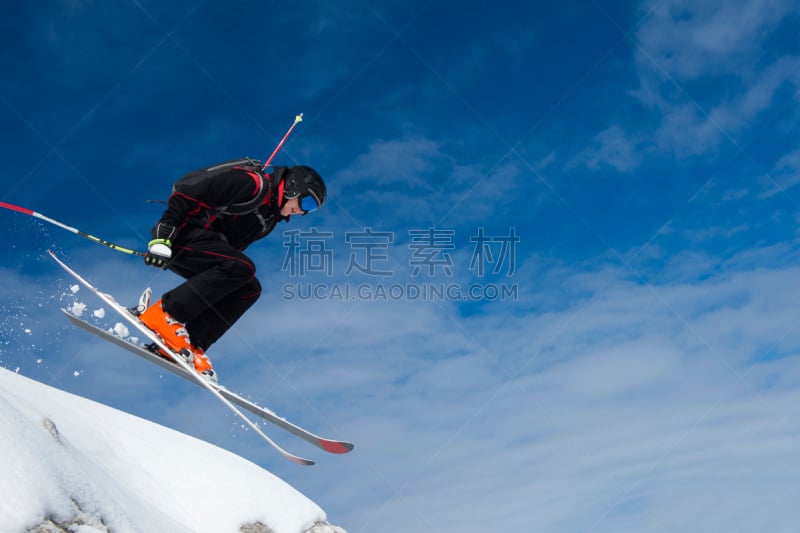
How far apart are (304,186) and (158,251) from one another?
1.87m

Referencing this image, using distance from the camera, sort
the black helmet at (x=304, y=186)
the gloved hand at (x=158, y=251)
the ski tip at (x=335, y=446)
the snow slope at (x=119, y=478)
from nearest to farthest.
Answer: the snow slope at (x=119, y=478) → the gloved hand at (x=158, y=251) → the black helmet at (x=304, y=186) → the ski tip at (x=335, y=446)

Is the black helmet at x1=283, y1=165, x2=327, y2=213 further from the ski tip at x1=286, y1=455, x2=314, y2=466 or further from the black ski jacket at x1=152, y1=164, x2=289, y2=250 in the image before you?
the ski tip at x1=286, y1=455, x2=314, y2=466

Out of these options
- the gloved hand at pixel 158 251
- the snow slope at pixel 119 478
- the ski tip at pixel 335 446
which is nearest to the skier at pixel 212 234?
the gloved hand at pixel 158 251

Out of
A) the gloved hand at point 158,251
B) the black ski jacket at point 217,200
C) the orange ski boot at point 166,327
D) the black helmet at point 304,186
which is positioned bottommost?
the orange ski boot at point 166,327

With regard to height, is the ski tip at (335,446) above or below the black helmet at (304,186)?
below

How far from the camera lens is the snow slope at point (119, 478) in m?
4.74

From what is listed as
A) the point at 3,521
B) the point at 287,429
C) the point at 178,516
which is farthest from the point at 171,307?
the point at 178,516

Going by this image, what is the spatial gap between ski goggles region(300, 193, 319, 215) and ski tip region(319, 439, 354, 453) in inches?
126

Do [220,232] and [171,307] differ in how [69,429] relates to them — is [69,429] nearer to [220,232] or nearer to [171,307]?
[171,307]

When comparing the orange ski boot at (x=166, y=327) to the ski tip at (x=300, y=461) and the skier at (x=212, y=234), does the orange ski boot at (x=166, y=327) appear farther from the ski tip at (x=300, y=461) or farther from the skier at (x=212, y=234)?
the ski tip at (x=300, y=461)

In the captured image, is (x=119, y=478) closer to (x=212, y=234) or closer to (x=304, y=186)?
(x=212, y=234)

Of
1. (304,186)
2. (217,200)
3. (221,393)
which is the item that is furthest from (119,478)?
(304,186)

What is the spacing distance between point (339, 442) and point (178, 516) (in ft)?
22.3

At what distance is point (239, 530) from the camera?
14523 mm
